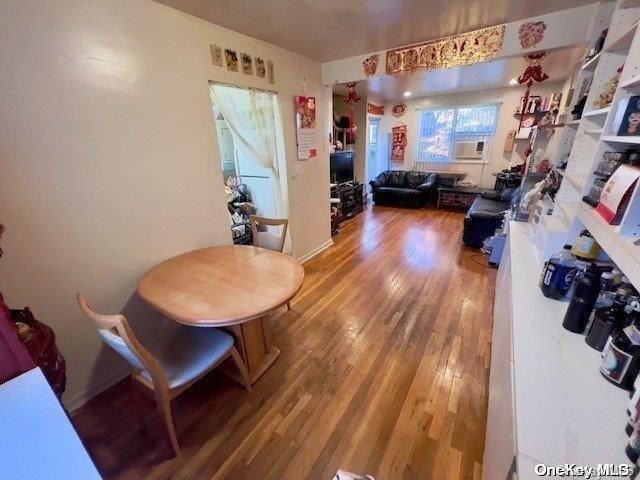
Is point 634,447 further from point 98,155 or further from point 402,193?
point 402,193

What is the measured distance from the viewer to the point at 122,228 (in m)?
1.67

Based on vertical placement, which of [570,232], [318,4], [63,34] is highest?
[318,4]

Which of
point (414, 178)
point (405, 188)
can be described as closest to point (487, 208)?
point (405, 188)

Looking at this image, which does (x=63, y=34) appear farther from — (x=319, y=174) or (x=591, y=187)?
(x=591, y=187)

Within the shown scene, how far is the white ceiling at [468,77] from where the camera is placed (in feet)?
11.1

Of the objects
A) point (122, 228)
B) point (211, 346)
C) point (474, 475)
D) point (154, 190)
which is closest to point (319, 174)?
point (154, 190)

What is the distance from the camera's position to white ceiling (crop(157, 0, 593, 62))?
1715 mm

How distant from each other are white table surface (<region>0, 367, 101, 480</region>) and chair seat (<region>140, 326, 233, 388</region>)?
1.70 feet

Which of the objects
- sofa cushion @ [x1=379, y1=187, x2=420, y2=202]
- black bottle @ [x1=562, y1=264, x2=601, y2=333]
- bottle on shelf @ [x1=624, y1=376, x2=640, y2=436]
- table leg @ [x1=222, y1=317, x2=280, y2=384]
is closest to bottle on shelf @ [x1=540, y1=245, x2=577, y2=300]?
black bottle @ [x1=562, y1=264, x2=601, y2=333]

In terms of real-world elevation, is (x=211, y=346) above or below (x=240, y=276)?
below

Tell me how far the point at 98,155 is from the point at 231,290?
3.71ft

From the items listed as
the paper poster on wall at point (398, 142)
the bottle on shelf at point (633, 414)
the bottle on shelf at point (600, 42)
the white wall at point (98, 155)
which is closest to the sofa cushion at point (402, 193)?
the paper poster on wall at point (398, 142)

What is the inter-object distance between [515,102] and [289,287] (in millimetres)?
6555

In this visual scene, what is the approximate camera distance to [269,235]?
2.37 metres
